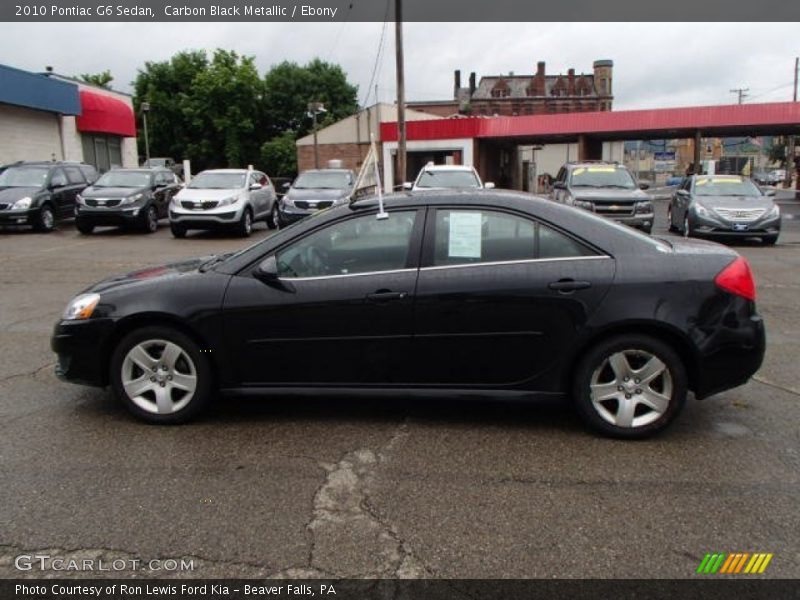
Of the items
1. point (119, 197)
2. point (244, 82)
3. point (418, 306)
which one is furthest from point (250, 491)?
point (244, 82)

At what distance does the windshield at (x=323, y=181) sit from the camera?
57.6 feet

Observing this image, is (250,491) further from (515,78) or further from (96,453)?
(515,78)

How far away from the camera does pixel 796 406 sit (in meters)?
4.87

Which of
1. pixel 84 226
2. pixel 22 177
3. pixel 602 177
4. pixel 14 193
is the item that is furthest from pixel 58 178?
pixel 602 177

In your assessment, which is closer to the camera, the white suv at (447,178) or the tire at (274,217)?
the white suv at (447,178)

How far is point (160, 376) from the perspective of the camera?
4.53m

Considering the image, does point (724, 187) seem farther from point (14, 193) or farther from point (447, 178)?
point (14, 193)

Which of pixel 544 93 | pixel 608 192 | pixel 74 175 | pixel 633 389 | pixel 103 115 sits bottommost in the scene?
pixel 633 389

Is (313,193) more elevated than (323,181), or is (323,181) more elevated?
(323,181)

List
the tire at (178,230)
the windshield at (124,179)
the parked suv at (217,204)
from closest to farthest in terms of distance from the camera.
Result: the parked suv at (217,204) → the tire at (178,230) → the windshield at (124,179)

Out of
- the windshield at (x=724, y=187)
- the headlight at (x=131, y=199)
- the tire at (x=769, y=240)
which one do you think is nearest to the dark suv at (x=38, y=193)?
the headlight at (x=131, y=199)

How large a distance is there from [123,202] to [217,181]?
2.36 meters

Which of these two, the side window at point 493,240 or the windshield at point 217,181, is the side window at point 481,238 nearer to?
the side window at point 493,240

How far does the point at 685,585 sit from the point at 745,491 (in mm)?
1039
